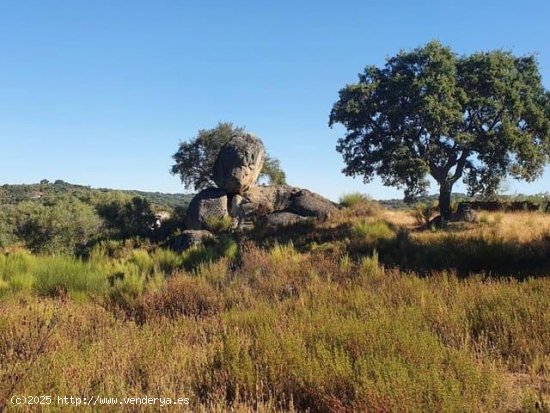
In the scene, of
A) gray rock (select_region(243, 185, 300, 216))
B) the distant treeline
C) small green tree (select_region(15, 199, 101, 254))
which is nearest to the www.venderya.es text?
gray rock (select_region(243, 185, 300, 216))

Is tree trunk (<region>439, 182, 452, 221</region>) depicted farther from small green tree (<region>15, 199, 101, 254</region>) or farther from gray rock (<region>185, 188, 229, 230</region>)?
small green tree (<region>15, 199, 101, 254</region>)

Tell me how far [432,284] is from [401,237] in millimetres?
8278

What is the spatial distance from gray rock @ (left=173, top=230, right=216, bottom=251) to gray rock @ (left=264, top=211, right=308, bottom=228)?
305 cm

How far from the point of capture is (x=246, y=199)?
86.5ft

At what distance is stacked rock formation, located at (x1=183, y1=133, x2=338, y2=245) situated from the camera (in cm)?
2395

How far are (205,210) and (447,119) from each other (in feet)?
43.1

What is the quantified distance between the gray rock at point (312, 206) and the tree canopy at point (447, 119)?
2134mm

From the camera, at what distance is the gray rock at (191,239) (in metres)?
20.9

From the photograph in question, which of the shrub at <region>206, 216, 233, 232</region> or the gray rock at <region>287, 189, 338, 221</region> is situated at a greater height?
the gray rock at <region>287, 189, 338, 221</region>

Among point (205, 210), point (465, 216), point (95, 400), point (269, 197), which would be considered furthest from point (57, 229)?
point (95, 400)

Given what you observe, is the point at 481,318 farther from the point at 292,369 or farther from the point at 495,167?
the point at 495,167

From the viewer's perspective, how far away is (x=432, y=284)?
8.20 m

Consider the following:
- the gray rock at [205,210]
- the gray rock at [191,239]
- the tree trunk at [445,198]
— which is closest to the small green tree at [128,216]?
the gray rock at [205,210]

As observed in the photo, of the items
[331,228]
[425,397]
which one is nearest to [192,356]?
[425,397]
